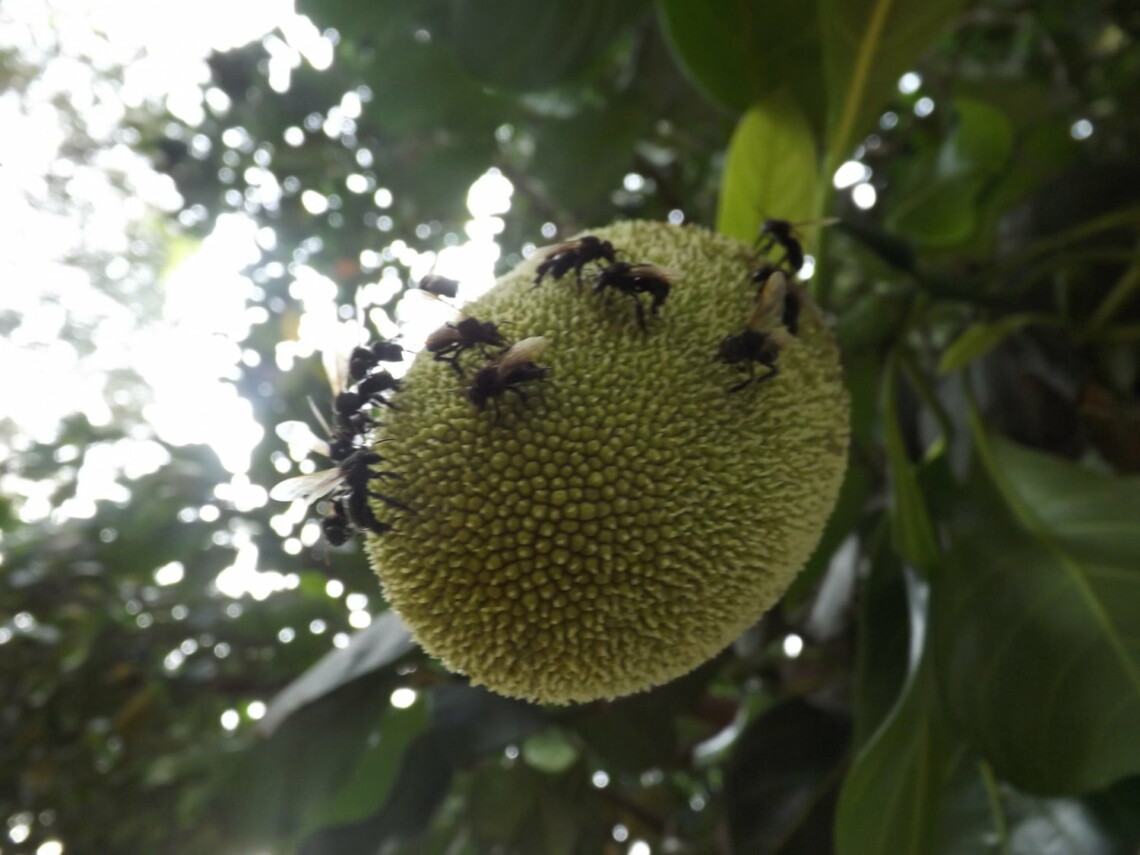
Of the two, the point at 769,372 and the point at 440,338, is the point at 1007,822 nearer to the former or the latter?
the point at 769,372

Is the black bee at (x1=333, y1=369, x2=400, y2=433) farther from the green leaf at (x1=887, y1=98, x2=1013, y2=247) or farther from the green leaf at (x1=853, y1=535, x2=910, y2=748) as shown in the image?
the green leaf at (x1=887, y1=98, x2=1013, y2=247)

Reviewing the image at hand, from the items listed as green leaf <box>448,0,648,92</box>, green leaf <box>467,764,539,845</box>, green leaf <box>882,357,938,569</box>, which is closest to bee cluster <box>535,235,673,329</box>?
green leaf <box>882,357,938,569</box>

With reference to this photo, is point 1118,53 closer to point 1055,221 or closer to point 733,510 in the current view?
point 1055,221

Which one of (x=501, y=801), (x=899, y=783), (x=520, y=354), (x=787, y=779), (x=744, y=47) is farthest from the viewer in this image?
(x=501, y=801)

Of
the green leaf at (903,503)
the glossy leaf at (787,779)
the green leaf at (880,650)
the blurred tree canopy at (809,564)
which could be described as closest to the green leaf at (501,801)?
the blurred tree canopy at (809,564)

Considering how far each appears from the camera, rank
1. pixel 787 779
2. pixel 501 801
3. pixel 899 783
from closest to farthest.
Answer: pixel 899 783
pixel 787 779
pixel 501 801

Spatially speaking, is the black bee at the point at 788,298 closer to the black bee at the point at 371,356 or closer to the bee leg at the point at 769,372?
the bee leg at the point at 769,372

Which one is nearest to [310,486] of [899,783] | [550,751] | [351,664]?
[351,664]

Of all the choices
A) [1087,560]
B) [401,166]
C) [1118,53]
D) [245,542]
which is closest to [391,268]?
[401,166]
